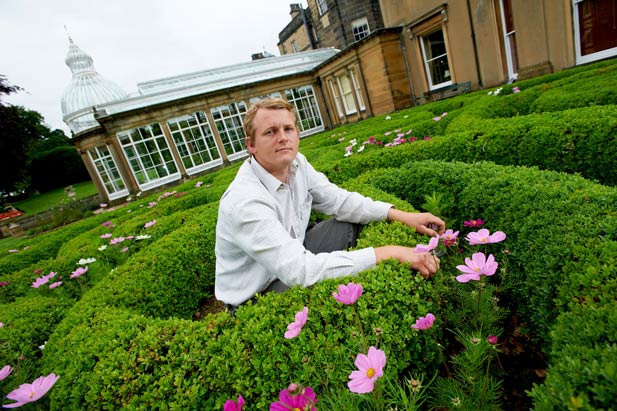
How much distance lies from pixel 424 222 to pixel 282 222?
1.03 metres

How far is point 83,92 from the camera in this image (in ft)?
75.6

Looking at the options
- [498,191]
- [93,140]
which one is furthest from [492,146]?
[93,140]

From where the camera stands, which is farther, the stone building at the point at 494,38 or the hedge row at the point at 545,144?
the stone building at the point at 494,38

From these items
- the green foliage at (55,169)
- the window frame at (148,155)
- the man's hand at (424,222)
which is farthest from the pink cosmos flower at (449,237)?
the green foliage at (55,169)

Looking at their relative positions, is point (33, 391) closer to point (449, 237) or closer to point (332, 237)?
point (332, 237)

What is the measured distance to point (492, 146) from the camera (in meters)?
3.52

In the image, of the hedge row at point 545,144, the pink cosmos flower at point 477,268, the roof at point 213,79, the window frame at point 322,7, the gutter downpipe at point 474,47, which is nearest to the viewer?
the pink cosmos flower at point 477,268

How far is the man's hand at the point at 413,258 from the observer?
61.6 inches

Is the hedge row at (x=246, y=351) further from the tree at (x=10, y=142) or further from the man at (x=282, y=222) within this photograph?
the tree at (x=10, y=142)

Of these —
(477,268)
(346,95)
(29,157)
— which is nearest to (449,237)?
(477,268)

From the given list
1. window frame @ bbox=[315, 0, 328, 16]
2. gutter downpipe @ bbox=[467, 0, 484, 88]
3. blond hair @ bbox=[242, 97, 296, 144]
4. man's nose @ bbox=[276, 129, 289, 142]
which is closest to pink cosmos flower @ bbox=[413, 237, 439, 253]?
man's nose @ bbox=[276, 129, 289, 142]

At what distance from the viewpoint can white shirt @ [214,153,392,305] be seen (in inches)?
63.8

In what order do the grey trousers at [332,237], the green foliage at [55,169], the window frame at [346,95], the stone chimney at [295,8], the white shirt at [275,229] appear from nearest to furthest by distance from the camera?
the white shirt at [275,229] < the grey trousers at [332,237] < the window frame at [346,95] < the stone chimney at [295,8] < the green foliage at [55,169]

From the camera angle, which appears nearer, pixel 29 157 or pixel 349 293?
pixel 349 293
